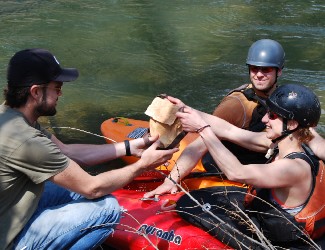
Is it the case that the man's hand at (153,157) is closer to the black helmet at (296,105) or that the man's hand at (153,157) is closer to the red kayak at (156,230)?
the red kayak at (156,230)

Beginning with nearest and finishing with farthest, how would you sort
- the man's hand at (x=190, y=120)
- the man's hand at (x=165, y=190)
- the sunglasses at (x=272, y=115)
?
the sunglasses at (x=272, y=115) < the man's hand at (x=190, y=120) < the man's hand at (x=165, y=190)

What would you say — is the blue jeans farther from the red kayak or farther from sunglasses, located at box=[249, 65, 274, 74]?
sunglasses, located at box=[249, 65, 274, 74]

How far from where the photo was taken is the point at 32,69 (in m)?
3.14

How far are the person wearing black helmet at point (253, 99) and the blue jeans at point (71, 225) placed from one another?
1.22 m

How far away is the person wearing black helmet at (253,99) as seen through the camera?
432 cm

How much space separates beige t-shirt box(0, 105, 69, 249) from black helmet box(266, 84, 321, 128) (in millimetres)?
1266

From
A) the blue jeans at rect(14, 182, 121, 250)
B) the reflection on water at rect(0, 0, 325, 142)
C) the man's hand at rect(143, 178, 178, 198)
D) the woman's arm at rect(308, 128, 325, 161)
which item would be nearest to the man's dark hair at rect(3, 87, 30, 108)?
the blue jeans at rect(14, 182, 121, 250)

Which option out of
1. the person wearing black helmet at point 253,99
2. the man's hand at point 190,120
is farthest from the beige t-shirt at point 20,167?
the person wearing black helmet at point 253,99

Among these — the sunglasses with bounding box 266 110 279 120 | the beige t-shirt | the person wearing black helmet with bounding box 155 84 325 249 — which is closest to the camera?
the beige t-shirt

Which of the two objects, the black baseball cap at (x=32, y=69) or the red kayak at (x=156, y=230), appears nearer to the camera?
the black baseball cap at (x=32, y=69)

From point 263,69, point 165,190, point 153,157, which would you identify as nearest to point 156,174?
point 165,190

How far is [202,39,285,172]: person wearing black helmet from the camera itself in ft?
14.2

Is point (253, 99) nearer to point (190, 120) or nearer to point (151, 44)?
point (190, 120)

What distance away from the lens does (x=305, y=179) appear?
313 cm
